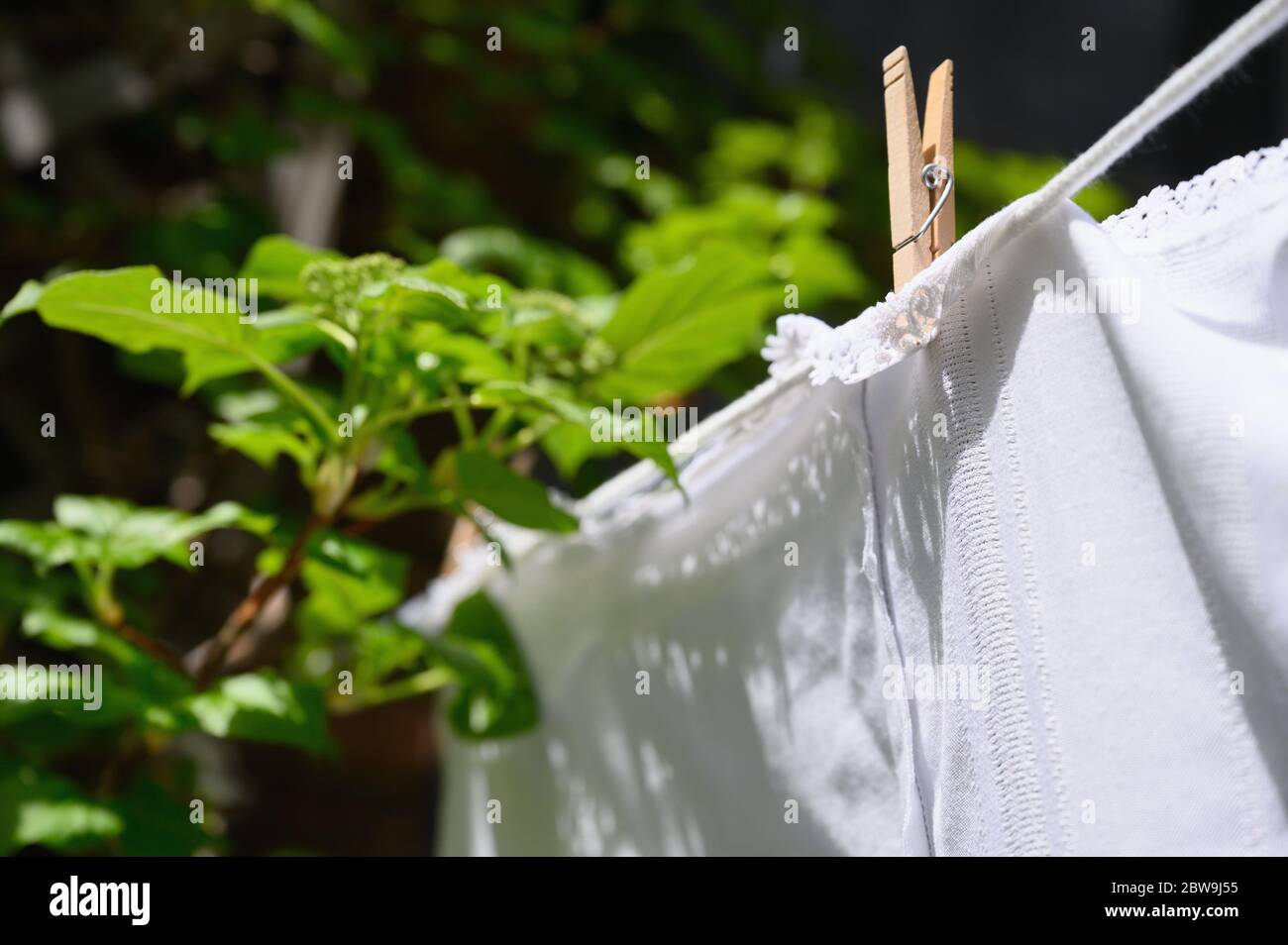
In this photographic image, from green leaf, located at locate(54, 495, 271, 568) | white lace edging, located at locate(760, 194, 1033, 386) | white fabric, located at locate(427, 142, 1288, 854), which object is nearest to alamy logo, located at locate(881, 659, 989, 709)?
white fabric, located at locate(427, 142, 1288, 854)

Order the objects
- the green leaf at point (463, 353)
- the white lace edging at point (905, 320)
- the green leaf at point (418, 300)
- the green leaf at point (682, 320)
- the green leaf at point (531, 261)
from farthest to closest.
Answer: the green leaf at point (531, 261), the green leaf at point (682, 320), the green leaf at point (463, 353), the green leaf at point (418, 300), the white lace edging at point (905, 320)

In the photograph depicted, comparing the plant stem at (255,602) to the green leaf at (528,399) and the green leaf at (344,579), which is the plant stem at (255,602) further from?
the green leaf at (528,399)

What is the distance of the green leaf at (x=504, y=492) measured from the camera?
0.80m

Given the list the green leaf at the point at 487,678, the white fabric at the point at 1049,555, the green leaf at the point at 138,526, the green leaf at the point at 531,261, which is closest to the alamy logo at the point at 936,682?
the white fabric at the point at 1049,555

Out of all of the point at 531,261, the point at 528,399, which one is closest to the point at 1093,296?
the point at 528,399

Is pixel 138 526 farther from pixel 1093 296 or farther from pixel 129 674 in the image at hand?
pixel 1093 296

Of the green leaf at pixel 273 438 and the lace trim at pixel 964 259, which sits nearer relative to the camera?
the lace trim at pixel 964 259

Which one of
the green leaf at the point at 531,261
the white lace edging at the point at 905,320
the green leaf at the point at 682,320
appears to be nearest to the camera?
the white lace edging at the point at 905,320

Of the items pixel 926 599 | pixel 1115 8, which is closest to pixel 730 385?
pixel 926 599

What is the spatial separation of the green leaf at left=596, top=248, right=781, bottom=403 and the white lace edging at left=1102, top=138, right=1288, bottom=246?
14.9 inches
